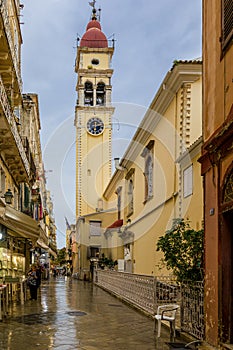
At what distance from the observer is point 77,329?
1109 cm

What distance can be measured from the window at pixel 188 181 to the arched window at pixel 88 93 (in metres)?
34.6

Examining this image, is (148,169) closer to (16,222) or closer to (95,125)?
(16,222)

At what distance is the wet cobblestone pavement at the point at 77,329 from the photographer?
30.6 ft

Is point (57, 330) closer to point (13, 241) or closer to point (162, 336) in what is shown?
point (162, 336)

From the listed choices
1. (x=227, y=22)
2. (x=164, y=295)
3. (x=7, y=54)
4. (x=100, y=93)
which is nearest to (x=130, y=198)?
(x=7, y=54)

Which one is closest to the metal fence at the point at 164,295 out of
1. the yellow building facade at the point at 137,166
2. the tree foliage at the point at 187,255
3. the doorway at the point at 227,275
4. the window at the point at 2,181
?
the tree foliage at the point at 187,255

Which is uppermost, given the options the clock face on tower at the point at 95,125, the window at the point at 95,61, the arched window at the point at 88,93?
the window at the point at 95,61

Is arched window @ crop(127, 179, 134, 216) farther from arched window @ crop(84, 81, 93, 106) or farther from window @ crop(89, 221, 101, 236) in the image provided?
arched window @ crop(84, 81, 93, 106)

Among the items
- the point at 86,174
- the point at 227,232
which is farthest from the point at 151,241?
the point at 86,174

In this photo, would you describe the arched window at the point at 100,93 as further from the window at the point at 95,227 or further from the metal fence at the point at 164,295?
the metal fence at the point at 164,295

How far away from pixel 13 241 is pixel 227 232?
1441 centimetres

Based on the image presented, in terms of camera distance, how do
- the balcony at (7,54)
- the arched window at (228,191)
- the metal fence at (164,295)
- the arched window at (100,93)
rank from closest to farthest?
the arched window at (228,191) < the metal fence at (164,295) < the balcony at (7,54) < the arched window at (100,93)

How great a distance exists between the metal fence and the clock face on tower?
27.4 meters

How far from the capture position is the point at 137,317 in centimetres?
1357
